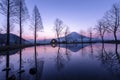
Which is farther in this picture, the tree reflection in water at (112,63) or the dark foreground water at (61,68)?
the tree reflection in water at (112,63)

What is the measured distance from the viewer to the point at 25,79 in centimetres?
488

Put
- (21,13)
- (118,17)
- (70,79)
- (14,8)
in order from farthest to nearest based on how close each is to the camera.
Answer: (118,17) → (21,13) → (14,8) → (70,79)

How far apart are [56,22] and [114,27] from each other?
2961 cm

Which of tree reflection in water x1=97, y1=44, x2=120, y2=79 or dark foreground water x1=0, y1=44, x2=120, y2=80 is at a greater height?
tree reflection in water x1=97, y1=44, x2=120, y2=79

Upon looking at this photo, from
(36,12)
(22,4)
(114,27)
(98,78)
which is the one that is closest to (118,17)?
(114,27)

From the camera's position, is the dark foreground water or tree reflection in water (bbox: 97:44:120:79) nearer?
the dark foreground water

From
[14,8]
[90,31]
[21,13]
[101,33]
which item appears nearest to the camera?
[14,8]

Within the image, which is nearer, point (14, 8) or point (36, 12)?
point (14, 8)

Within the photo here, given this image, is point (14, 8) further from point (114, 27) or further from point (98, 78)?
point (114, 27)

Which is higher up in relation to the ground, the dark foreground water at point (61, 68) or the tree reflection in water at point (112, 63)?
the tree reflection in water at point (112, 63)

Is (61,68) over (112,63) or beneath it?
beneath

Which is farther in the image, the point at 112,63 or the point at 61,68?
the point at 112,63

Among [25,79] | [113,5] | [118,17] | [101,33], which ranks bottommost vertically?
[25,79]

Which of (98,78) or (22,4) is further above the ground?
(22,4)
